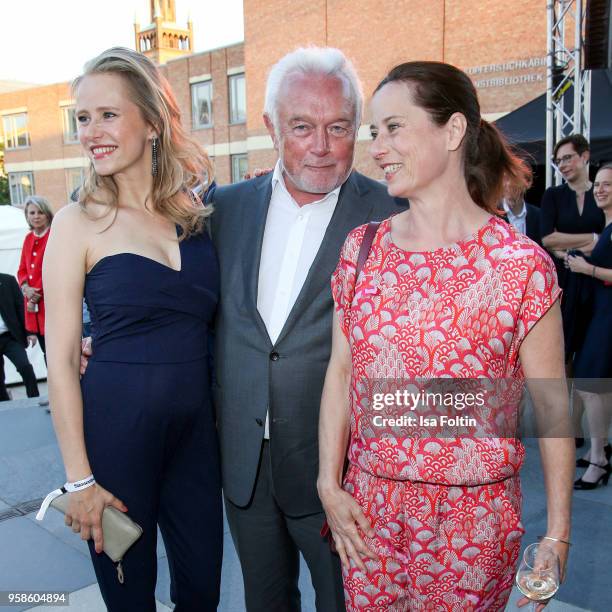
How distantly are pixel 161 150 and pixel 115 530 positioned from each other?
1124 mm

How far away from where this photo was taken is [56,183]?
3005 cm

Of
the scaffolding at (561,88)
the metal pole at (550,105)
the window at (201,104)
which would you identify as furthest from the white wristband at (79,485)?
the window at (201,104)

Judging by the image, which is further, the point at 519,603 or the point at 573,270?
the point at 573,270

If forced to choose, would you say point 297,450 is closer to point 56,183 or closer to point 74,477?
point 74,477

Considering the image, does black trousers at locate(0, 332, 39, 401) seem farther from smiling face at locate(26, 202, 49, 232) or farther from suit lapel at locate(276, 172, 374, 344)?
suit lapel at locate(276, 172, 374, 344)

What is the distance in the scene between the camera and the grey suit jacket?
180 cm

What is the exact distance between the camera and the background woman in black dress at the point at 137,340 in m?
1.66

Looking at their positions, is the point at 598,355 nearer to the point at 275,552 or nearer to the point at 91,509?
the point at 275,552

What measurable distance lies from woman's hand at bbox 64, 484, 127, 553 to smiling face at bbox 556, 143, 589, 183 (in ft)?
13.4

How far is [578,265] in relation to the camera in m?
3.92

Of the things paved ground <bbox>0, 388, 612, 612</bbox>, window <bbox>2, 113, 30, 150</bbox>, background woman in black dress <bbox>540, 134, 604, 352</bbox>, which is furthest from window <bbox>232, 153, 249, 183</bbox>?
paved ground <bbox>0, 388, 612, 612</bbox>

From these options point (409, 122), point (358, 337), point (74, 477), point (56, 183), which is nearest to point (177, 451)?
point (74, 477)

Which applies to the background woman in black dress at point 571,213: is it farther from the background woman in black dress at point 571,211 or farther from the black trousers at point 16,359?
the black trousers at point 16,359

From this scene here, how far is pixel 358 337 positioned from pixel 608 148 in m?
6.71
